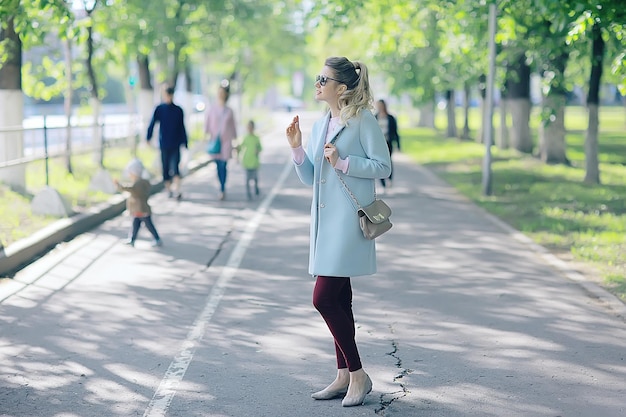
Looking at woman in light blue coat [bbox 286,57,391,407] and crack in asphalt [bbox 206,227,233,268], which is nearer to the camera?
woman in light blue coat [bbox 286,57,391,407]

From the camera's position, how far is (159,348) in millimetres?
7316

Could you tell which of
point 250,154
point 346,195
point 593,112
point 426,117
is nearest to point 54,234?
point 250,154

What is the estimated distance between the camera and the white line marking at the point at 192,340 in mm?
5965

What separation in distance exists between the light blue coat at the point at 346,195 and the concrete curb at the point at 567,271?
3.52m

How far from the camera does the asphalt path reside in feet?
19.8

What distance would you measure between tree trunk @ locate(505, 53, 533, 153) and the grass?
21.2 inches

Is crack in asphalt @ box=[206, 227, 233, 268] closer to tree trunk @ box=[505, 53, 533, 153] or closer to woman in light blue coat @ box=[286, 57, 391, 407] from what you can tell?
woman in light blue coat @ box=[286, 57, 391, 407]

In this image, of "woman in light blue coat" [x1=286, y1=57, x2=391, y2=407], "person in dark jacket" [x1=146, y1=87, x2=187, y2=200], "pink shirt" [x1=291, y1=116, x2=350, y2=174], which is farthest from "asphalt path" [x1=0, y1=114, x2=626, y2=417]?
"person in dark jacket" [x1=146, y1=87, x2=187, y2=200]

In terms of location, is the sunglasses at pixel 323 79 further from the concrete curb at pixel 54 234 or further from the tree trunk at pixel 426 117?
the tree trunk at pixel 426 117

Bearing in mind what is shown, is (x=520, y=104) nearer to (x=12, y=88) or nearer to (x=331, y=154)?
(x=12, y=88)

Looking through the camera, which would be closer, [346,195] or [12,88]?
[346,195]

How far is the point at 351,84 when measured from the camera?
5.77 metres

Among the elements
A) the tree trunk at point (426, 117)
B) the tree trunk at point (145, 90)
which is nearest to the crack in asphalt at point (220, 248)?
the tree trunk at point (145, 90)

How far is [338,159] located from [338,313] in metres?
0.84
